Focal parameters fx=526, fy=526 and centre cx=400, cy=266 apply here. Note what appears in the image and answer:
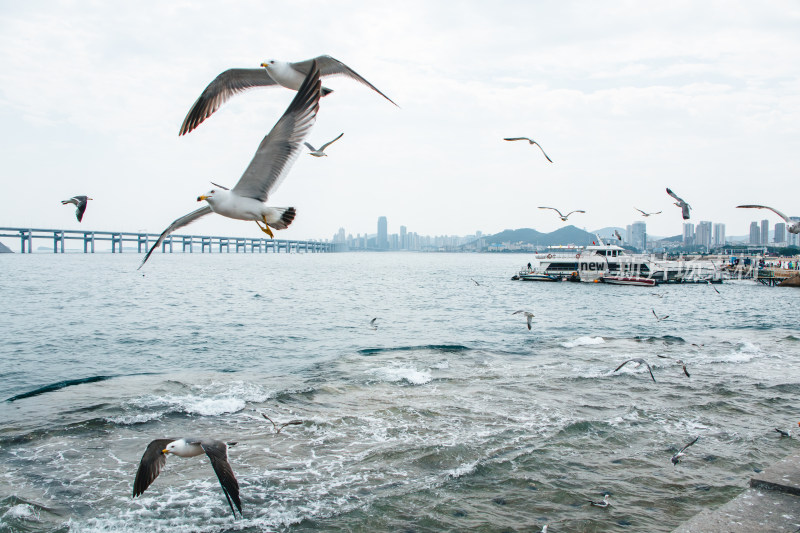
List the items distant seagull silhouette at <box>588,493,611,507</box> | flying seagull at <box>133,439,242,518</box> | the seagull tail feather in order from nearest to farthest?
the seagull tail feather, flying seagull at <box>133,439,242,518</box>, distant seagull silhouette at <box>588,493,611,507</box>

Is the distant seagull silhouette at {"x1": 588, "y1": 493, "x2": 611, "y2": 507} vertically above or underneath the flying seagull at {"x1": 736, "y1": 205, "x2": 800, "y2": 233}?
underneath

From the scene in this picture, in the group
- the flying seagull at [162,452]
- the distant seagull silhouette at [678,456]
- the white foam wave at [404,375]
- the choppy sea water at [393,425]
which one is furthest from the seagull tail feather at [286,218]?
the white foam wave at [404,375]

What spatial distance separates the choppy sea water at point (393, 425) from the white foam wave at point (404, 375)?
88 millimetres

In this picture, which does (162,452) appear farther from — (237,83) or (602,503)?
(602,503)

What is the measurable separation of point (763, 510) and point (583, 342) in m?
17.3

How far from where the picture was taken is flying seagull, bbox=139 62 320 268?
4.24 metres

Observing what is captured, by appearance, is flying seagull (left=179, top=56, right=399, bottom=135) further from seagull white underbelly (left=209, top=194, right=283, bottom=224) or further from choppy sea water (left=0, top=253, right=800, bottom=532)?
choppy sea water (left=0, top=253, right=800, bottom=532)

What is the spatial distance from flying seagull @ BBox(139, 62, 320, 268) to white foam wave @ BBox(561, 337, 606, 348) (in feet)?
61.2

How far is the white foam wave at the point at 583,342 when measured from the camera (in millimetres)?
21487

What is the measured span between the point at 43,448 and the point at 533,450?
9.18m

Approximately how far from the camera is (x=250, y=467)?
29.5 feet

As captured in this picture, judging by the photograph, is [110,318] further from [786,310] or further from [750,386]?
[786,310]

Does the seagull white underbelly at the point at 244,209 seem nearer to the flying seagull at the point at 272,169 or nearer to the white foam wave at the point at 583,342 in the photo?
the flying seagull at the point at 272,169

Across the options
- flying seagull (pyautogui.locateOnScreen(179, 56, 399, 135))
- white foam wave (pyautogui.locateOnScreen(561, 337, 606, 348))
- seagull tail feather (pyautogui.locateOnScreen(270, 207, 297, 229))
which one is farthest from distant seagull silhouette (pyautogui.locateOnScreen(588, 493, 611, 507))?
white foam wave (pyautogui.locateOnScreen(561, 337, 606, 348))
